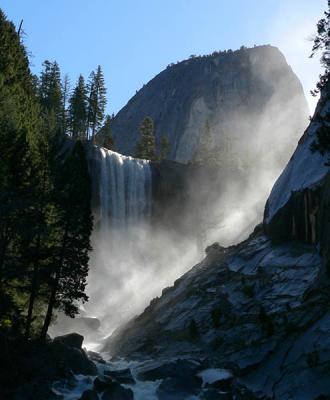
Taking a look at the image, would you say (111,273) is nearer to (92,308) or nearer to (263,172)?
(92,308)

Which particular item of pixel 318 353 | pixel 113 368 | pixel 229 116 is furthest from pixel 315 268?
pixel 229 116

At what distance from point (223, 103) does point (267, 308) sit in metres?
122

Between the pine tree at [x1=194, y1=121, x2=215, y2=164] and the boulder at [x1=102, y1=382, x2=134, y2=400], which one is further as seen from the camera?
the pine tree at [x1=194, y1=121, x2=215, y2=164]

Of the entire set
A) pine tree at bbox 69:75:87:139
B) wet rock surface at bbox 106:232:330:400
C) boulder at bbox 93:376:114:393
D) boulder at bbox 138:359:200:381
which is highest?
pine tree at bbox 69:75:87:139

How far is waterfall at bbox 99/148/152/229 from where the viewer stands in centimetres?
6575

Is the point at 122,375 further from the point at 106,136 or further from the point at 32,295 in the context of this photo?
the point at 106,136

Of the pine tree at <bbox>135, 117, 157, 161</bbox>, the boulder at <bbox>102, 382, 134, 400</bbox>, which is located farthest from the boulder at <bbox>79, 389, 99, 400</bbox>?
the pine tree at <bbox>135, 117, 157, 161</bbox>

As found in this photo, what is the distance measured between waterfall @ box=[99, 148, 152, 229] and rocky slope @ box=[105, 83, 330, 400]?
22.6 metres

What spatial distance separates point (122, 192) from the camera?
220 feet

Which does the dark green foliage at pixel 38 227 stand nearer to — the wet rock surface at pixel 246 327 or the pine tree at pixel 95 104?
the wet rock surface at pixel 246 327

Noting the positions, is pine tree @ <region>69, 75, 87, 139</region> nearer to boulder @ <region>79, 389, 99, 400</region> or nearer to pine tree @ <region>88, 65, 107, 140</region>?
pine tree @ <region>88, 65, 107, 140</region>

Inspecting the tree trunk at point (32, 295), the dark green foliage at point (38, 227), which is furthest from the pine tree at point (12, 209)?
the tree trunk at point (32, 295)

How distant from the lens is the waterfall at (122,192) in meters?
65.8

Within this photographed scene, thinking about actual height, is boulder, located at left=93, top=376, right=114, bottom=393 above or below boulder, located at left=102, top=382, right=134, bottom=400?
above
